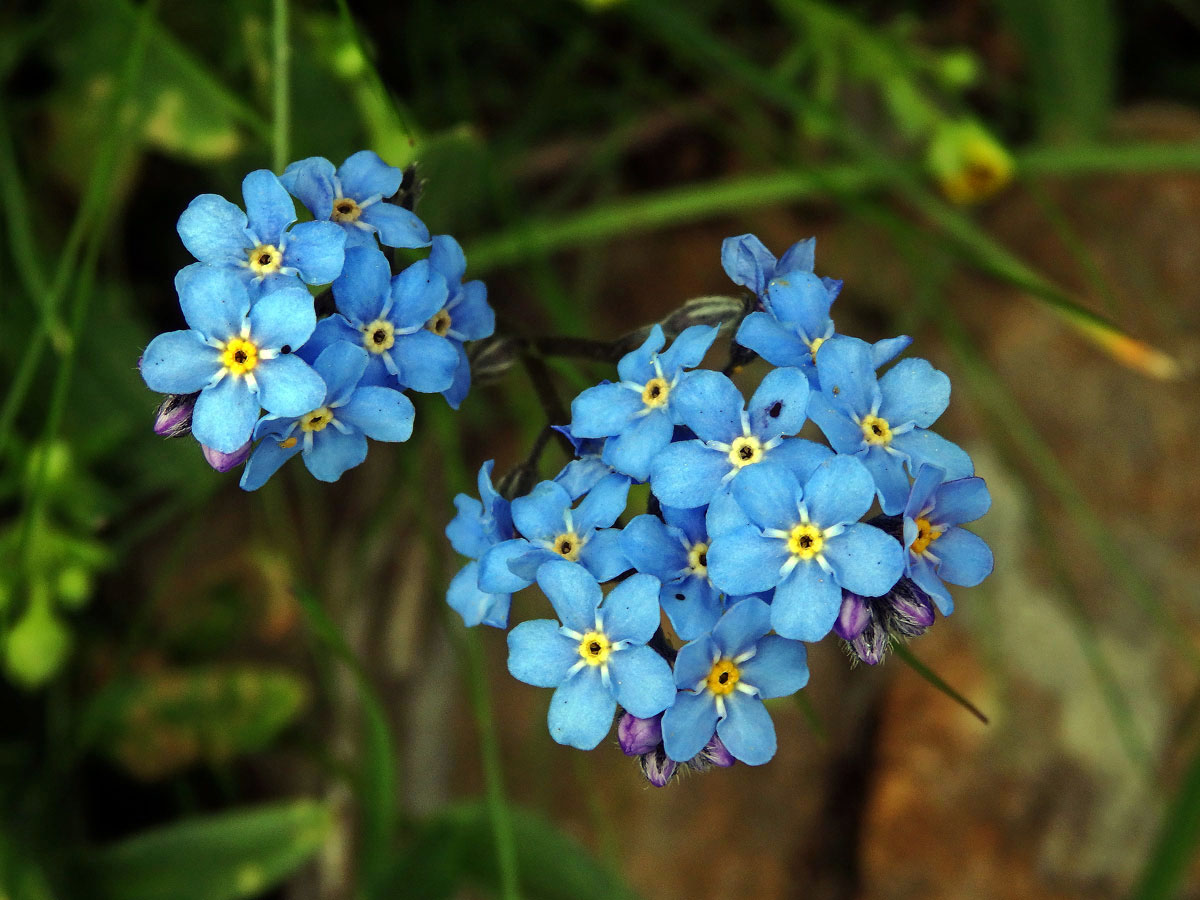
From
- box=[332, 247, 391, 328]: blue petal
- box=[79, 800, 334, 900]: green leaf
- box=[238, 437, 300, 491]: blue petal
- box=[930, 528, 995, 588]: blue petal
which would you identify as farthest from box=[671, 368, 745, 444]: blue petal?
box=[79, 800, 334, 900]: green leaf

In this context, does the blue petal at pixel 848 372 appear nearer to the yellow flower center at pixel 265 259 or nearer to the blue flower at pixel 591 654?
the blue flower at pixel 591 654

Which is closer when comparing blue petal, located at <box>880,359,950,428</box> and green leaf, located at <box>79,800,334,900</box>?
blue petal, located at <box>880,359,950,428</box>

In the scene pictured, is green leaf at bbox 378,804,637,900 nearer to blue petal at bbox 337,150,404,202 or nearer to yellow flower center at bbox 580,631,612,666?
yellow flower center at bbox 580,631,612,666

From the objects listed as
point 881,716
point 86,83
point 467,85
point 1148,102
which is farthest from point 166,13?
point 1148,102

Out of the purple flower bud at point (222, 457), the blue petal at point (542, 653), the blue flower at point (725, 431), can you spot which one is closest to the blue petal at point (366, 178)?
the purple flower bud at point (222, 457)

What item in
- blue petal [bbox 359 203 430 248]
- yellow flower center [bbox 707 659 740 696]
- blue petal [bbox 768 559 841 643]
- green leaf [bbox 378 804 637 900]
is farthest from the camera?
green leaf [bbox 378 804 637 900]

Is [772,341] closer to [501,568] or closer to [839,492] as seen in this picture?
[839,492]

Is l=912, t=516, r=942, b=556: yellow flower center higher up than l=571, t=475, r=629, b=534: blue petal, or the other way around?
l=571, t=475, r=629, b=534: blue petal
